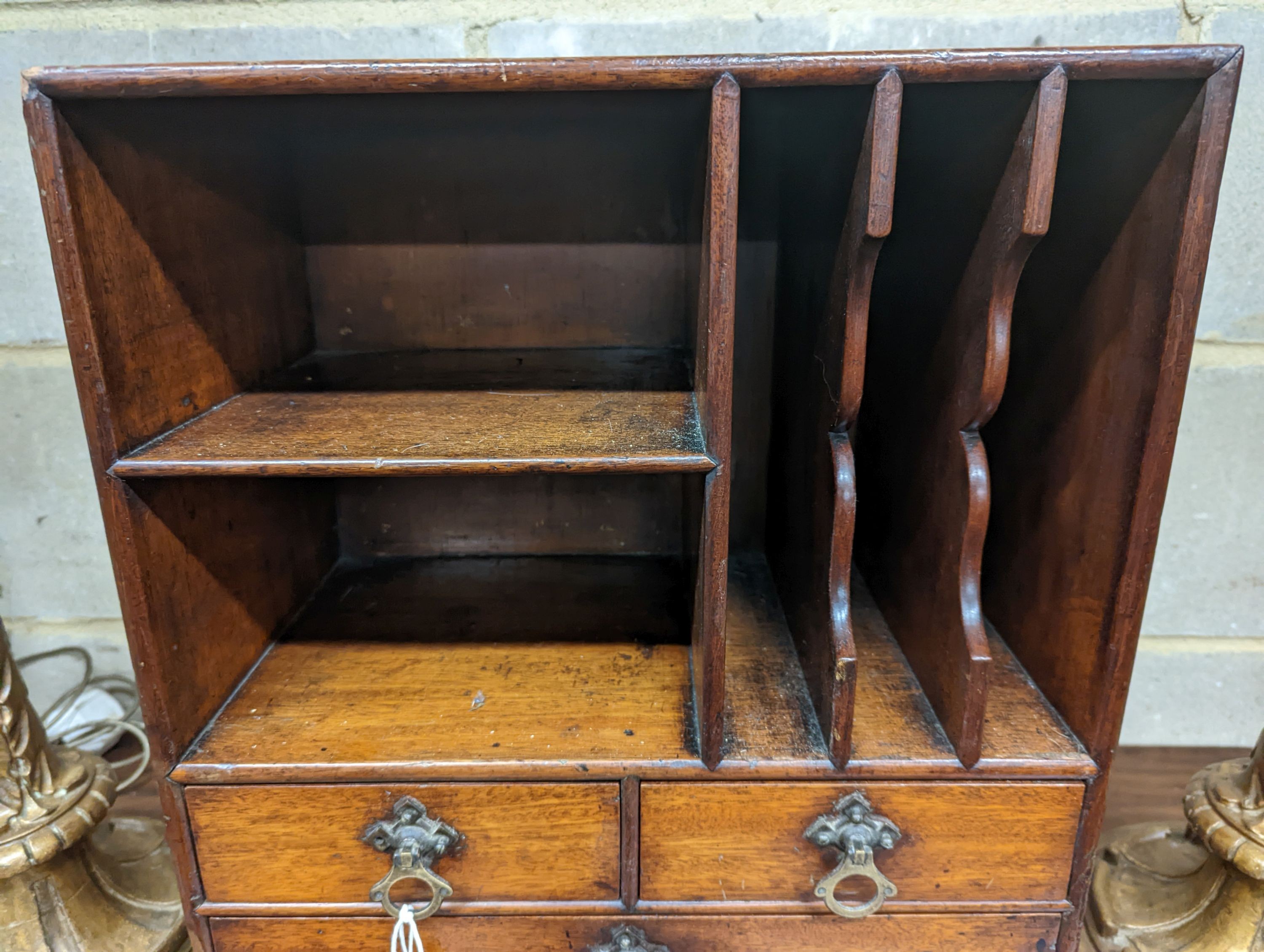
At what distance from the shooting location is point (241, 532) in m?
0.85

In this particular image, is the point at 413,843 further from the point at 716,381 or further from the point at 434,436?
the point at 716,381

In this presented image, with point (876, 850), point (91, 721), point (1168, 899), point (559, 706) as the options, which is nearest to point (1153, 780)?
point (1168, 899)

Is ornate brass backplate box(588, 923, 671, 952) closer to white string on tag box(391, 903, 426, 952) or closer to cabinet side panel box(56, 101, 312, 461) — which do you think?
white string on tag box(391, 903, 426, 952)

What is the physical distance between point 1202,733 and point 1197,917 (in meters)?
0.44

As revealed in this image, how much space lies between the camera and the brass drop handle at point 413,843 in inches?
29.0

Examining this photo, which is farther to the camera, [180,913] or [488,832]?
[180,913]

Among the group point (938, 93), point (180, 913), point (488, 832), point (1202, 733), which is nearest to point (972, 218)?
point (938, 93)

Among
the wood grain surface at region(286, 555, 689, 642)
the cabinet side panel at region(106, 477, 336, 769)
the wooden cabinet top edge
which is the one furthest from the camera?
the wood grain surface at region(286, 555, 689, 642)

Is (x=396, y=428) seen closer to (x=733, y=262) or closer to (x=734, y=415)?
(x=733, y=262)

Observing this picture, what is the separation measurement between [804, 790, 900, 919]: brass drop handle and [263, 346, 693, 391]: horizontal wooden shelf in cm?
43

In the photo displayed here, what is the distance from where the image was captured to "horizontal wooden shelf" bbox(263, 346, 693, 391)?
86 cm

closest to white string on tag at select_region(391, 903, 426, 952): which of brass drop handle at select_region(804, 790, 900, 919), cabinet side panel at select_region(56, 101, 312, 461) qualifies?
brass drop handle at select_region(804, 790, 900, 919)

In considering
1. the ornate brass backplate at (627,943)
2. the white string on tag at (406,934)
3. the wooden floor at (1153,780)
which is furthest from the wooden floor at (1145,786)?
the ornate brass backplate at (627,943)

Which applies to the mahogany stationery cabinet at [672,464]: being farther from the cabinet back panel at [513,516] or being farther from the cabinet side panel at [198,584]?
the cabinet back panel at [513,516]
